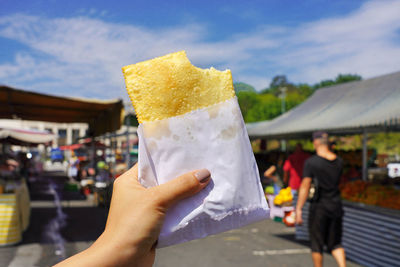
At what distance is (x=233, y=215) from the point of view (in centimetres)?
107

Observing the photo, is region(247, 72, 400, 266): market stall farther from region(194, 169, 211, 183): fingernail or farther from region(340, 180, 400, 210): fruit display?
region(194, 169, 211, 183): fingernail

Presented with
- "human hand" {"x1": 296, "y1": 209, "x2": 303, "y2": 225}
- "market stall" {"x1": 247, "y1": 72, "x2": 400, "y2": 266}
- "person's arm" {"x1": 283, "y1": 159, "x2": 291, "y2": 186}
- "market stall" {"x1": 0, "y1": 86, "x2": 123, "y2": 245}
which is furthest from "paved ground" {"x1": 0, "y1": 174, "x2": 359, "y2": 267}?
"human hand" {"x1": 296, "y1": 209, "x2": 303, "y2": 225}

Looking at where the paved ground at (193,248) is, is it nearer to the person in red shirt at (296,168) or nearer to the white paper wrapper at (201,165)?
the person in red shirt at (296,168)

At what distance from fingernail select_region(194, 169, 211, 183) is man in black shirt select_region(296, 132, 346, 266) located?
4.01 metres

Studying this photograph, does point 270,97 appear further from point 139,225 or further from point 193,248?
point 139,225

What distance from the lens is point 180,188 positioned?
3.35 feet

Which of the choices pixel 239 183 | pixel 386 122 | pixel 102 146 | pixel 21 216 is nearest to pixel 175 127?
pixel 239 183

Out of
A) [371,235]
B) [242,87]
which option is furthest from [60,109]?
[242,87]

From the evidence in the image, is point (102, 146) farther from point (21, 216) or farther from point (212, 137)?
point (212, 137)

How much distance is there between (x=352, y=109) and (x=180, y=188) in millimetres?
7954

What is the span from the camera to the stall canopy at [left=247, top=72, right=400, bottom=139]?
659cm

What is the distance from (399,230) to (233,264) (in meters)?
2.46

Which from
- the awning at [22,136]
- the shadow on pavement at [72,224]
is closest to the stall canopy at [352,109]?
the shadow on pavement at [72,224]

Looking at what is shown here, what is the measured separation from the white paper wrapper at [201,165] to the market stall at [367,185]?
507cm
